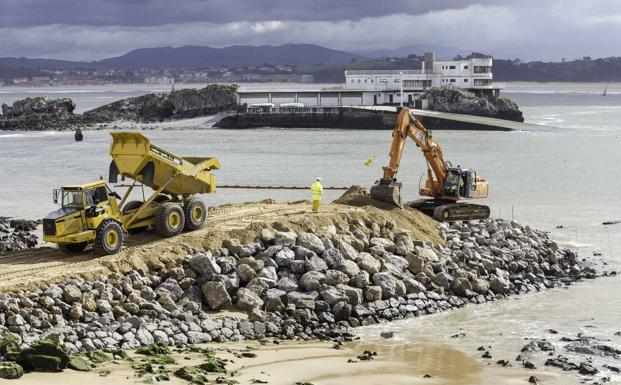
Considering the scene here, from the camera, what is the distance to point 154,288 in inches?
724

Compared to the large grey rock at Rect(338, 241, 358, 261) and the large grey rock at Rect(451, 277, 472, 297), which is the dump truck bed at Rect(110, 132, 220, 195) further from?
the large grey rock at Rect(451, 277, 472, 297)

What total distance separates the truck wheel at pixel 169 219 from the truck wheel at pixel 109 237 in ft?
3.95

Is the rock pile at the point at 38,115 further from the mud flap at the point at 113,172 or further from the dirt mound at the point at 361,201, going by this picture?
the mud flap at the point at 113,172

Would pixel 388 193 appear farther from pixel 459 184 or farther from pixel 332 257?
pixel 332 257

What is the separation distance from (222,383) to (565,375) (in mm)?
5695

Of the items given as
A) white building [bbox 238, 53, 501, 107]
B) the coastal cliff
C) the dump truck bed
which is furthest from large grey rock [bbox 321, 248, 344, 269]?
→ white building [bbox 238, 53, 501, 107]

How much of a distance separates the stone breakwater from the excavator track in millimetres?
2351

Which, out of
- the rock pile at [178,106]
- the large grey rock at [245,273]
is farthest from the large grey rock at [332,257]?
the rock pile at [178,106]

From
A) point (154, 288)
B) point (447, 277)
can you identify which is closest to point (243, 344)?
point (154, 288)

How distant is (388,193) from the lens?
25.4 metres

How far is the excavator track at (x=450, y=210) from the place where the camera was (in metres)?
26.9

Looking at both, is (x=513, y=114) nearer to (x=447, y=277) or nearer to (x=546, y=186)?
(x=546, y=186)

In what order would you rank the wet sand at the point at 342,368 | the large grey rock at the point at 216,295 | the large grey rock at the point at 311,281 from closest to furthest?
the wet sand at the point at 342,368 < the large grey rock at the point at 216,295 < the large grey rock at the point at 311,281

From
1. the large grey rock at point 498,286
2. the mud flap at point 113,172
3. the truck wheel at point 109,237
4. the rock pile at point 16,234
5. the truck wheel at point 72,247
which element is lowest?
the large grey rock at point 498,286
